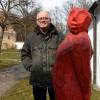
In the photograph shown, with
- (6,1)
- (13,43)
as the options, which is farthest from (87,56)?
(13,43)

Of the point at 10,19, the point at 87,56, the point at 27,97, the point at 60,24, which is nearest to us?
the point at 87,56

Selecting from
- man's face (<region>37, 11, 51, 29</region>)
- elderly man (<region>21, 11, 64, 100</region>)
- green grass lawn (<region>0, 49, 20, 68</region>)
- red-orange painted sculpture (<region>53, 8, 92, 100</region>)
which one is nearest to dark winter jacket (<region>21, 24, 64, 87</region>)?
elderly man (<region>21, 11, 64, 100</region>)

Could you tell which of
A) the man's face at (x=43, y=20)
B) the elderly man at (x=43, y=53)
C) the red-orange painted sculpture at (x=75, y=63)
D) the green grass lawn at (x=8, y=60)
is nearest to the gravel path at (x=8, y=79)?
the elderly man at (x=43, y=53)

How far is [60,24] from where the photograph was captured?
65312 millimetres

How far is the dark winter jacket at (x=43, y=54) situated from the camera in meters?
6.16

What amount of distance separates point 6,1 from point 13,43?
75.4 meters

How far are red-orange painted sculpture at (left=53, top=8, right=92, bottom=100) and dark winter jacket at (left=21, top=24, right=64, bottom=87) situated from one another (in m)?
1.15

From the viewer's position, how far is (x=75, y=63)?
4855mm

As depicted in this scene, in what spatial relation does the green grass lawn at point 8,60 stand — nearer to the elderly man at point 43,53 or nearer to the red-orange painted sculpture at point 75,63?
the elderly man at point 43,53

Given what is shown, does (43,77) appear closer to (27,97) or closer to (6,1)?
(27,97)

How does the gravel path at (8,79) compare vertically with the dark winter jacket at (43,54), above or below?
below

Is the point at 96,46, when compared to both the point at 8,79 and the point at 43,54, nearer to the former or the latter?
the point at 8,79

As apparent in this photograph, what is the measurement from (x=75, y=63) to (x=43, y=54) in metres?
1.41

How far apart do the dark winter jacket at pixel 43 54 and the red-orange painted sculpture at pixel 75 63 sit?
1150mm
